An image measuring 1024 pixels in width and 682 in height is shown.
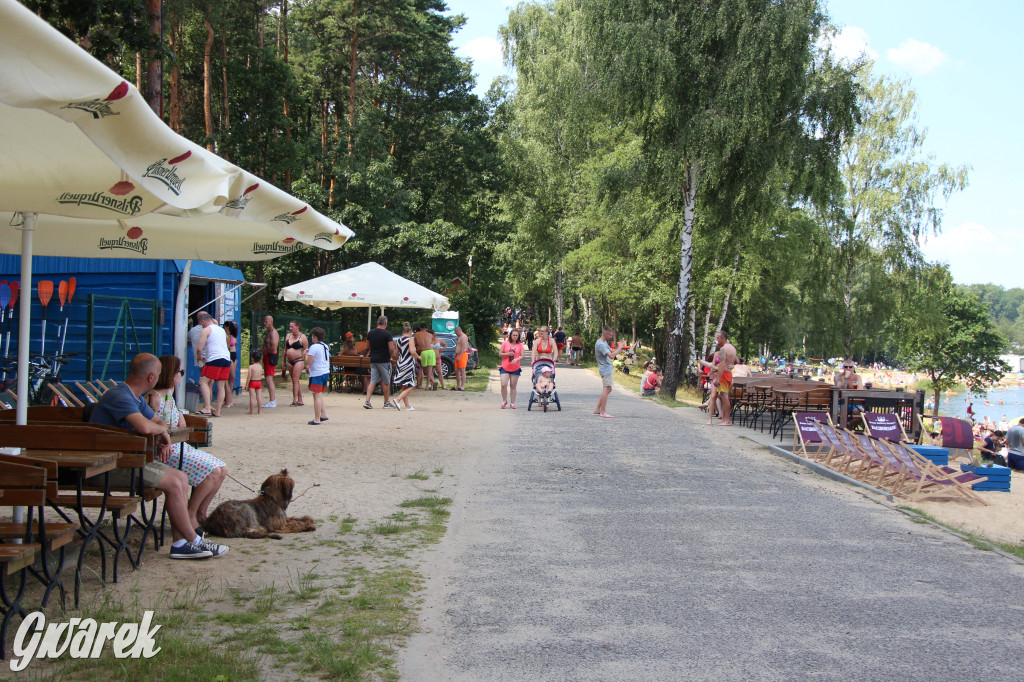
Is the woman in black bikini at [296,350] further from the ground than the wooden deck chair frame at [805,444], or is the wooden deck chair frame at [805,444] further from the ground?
the woman in black bikini at [296,350]

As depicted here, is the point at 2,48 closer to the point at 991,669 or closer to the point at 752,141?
the point at 991,669

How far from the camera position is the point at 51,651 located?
12.5 feet

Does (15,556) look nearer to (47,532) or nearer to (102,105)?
(47,532)

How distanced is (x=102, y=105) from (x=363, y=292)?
15642 mm

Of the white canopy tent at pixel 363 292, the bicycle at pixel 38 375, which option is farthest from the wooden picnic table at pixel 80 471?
the white canopy tent at pixel 363 292

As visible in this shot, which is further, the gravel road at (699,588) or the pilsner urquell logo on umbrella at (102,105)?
the gravel road at (699,588)

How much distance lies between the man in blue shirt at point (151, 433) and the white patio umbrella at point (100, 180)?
518mm

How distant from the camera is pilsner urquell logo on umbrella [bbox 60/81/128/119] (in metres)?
3.31

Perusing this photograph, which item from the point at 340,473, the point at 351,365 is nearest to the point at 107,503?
the point at 340,473

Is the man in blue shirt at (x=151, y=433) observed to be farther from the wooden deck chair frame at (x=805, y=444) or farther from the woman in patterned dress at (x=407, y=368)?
the woman in patterned dress at (x=407, y=368)

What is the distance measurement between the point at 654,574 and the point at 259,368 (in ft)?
35.9

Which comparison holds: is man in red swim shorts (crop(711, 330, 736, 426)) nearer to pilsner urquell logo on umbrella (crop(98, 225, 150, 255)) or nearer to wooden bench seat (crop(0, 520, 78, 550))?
pilsner urquell logo on umbrella (crop(98, 225, 150, 255))

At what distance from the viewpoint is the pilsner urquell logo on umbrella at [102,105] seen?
10.9 ft

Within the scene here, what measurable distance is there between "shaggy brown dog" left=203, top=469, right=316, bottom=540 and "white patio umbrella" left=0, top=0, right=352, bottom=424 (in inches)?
67.5
